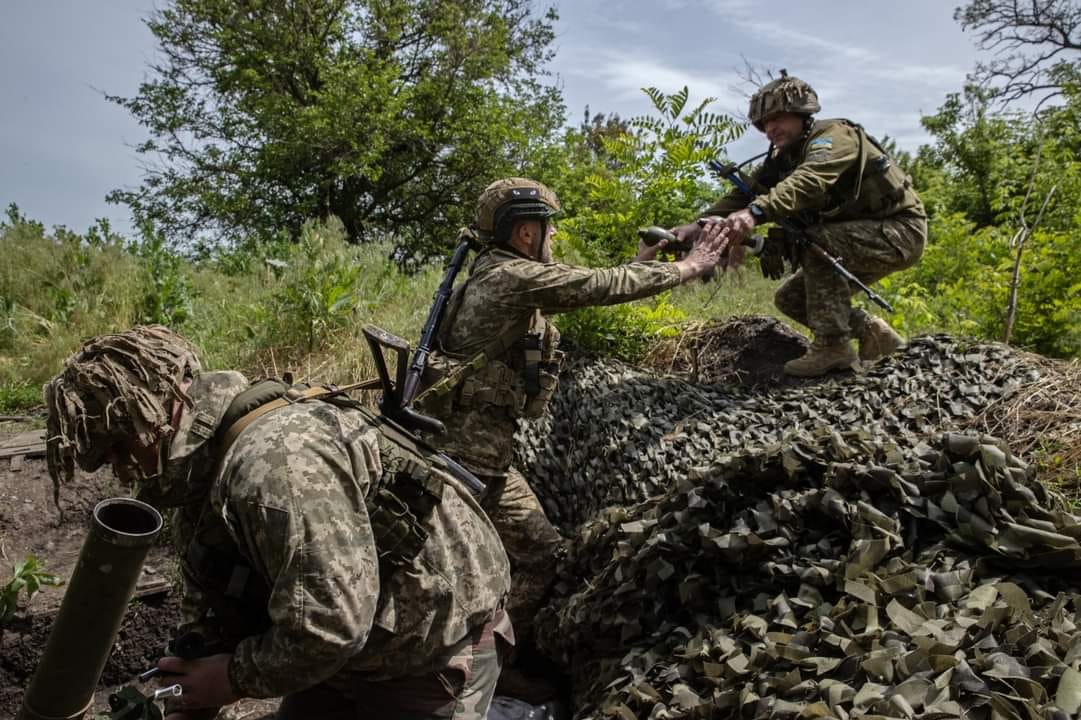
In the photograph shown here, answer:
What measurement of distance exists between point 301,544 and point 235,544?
407 mm

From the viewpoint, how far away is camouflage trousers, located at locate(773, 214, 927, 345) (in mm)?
5230

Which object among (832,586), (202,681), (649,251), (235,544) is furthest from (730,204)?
(202,681)

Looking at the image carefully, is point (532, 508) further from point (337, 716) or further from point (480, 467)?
point (337, 716)

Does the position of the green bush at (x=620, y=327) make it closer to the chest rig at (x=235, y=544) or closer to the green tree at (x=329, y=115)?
the chest rig at (x=235, y=544)

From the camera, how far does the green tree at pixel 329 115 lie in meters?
16.5

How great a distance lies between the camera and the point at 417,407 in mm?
3990

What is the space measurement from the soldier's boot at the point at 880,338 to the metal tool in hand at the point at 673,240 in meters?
0.90

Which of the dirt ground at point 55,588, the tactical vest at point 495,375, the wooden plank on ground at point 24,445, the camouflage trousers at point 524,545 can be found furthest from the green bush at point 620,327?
the wooden plank on ground at point 24,445

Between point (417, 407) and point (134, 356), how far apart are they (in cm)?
194

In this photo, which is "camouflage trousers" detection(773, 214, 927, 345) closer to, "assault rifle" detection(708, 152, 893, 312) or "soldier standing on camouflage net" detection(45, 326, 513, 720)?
"assault rifle" detection(708, 152, 893, 312)

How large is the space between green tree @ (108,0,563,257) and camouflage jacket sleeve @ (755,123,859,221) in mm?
12298

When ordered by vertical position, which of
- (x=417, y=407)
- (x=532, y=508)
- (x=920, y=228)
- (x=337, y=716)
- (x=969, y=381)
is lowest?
(x=337, y=716)

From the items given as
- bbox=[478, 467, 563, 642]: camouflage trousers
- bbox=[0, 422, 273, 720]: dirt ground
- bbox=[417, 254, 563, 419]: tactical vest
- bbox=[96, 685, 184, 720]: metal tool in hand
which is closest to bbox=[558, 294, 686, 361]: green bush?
bbox=[417, 254, 563, 419]: tactical vest

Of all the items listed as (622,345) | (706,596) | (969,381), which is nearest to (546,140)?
(622,345)
